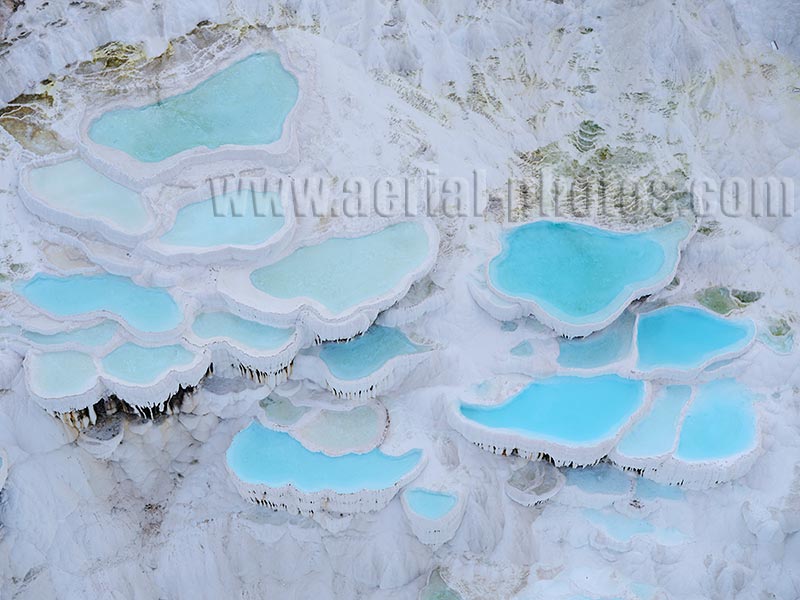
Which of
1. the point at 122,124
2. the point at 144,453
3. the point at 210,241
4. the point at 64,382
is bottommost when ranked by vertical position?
the point at 144,453

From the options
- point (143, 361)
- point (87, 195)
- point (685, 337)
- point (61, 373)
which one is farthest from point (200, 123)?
point (685, 337)

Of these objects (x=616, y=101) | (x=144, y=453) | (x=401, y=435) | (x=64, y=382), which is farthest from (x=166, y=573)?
(x=616, y=101)

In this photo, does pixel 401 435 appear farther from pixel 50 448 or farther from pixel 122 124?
pixel 122 124

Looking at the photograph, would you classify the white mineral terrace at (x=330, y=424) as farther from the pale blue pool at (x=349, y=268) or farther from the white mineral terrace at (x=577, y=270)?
the white mineral terrace at (x=577, y=270)

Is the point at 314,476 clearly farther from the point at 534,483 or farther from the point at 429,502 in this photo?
the point at 534,483

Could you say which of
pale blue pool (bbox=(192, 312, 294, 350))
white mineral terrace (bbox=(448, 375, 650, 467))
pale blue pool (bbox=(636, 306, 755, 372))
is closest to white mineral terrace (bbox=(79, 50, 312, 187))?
pale blue pool (bbox=(192, 312, 294, 350))

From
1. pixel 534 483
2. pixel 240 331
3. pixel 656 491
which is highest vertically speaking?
pixel 240 331

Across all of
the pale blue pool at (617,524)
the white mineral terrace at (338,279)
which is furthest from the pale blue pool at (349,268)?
the pale blue pool at (617,524)
